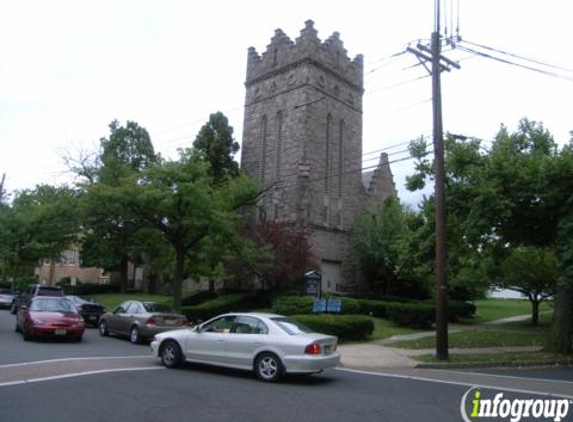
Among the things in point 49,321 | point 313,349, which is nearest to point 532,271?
point 313,349

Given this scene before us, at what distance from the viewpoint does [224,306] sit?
29641 millimetres

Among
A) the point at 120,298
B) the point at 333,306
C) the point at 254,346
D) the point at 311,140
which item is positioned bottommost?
the point at 254,346

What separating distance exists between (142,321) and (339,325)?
6766 millimetres

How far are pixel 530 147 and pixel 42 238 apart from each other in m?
34.3

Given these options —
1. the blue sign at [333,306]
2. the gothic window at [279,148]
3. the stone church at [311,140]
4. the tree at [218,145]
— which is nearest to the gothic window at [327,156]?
the stone church at [311,140]

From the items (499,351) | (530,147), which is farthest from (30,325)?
(530,147)

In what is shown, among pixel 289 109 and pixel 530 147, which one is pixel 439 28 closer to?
pixel 530 147

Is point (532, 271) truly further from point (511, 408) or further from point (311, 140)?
point (511, 408)

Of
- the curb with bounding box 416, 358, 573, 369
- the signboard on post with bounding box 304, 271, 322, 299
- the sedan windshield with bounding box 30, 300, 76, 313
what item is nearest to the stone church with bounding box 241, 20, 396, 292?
the signboard on post with bounding box 304, 271, 322, 299

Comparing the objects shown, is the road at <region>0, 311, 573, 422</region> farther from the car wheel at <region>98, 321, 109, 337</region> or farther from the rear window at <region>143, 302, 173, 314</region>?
the car wheel at <region>98, 321, 109, 337</region>

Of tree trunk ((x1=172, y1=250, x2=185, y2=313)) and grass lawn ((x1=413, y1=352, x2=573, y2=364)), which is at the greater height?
tree trunk ((x1=172, y1=250, x2=185, y2=313))

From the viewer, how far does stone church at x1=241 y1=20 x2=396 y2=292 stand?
36969 mm

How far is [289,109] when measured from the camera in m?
38.0

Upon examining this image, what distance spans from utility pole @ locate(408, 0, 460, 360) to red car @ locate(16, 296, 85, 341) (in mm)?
10929
